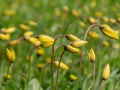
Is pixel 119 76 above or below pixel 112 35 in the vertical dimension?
below

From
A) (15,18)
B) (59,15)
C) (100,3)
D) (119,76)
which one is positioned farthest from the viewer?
(100,3)

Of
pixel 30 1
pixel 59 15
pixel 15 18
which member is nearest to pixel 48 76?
pixel 15 18

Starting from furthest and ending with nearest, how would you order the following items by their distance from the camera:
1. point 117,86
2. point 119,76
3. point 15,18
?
point 15,18 < point 119,76 < point 117,86

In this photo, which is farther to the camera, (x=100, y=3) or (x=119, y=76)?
(x=100, y=3)

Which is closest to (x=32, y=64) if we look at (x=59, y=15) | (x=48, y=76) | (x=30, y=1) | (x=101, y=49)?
(x=48, y=76)

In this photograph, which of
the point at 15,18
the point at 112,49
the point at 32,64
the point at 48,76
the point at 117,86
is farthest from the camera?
the point at 15,18

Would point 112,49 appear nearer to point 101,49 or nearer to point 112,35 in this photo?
point 101,49

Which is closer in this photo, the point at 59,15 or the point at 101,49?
the point at 101,49

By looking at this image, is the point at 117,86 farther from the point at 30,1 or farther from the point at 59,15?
the point at 30,1

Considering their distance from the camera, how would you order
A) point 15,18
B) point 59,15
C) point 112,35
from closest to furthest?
point 112,35, point 15,18, point 59,15
